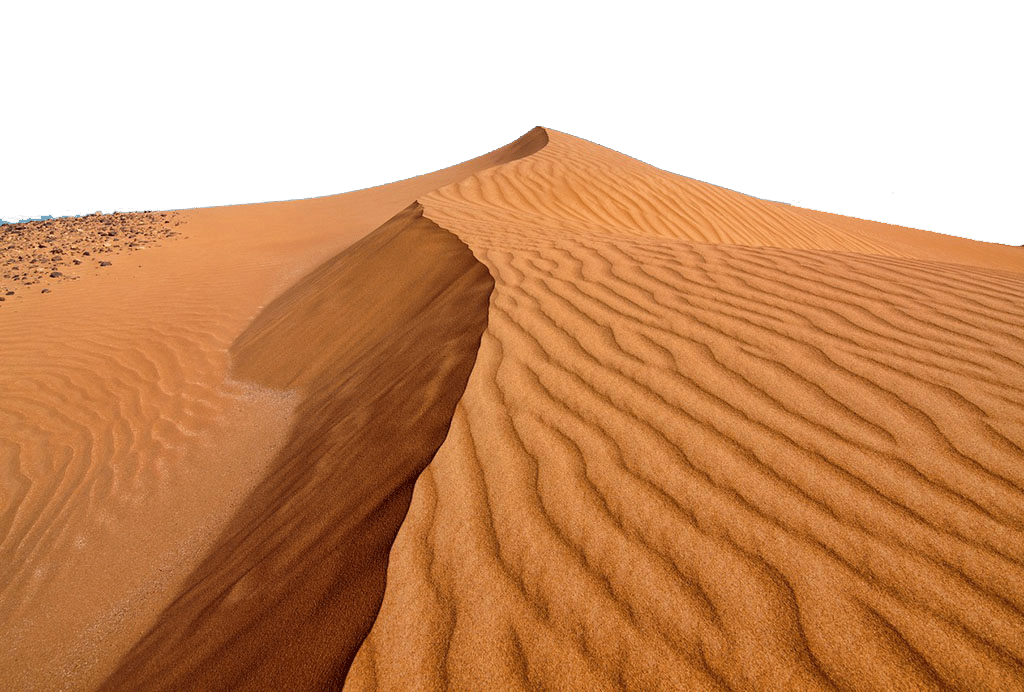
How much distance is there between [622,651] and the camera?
1274 mm

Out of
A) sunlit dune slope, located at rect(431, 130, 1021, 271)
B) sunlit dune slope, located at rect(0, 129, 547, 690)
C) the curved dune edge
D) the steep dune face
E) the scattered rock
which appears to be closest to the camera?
the steep dune face

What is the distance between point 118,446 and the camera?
3986mm

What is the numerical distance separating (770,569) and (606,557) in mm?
420

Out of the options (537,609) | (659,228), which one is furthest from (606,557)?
(659,228)

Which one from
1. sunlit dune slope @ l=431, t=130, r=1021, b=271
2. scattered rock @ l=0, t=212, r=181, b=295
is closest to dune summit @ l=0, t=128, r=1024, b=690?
sunlit dune slope @ l=431, t=130, r=1021, b=271

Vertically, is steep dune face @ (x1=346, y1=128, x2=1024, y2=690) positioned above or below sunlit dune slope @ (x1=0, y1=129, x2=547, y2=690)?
above

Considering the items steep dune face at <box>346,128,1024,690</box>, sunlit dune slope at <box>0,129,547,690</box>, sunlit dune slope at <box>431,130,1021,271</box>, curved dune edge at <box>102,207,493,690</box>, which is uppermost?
sunlit dune slope at <box>431,130,1021,271</box>

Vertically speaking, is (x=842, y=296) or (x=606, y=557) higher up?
(x=842, y=296)

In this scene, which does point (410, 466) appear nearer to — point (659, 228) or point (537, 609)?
point (537, 609)

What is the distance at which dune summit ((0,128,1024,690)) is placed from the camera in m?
1.31

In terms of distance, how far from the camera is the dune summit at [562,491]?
1.31 meters

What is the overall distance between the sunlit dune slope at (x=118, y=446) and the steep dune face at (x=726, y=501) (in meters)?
1.48

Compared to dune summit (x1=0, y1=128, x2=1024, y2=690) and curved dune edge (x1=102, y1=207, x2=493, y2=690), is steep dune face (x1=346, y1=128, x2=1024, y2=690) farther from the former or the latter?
curved dune edge (x1=102, y1=207, x2=493, y2=690)

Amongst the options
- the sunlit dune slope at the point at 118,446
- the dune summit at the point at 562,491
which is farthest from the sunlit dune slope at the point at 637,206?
the dune summit at the point at 562,491
